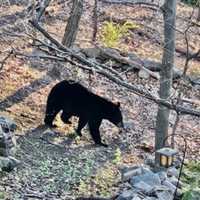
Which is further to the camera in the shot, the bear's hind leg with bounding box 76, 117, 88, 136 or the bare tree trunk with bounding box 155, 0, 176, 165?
the bear's hind leg with bounding box 76, 117, 88, 136

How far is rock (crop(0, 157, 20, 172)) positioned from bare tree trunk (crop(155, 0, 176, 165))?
2.08 metres

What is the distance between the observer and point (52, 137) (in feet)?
32.9

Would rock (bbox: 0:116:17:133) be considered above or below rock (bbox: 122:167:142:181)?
below

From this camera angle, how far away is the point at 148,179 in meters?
7.39

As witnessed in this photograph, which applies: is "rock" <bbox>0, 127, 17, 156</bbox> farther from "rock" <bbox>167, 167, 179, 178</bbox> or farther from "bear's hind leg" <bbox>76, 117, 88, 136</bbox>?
"rock" <bbox>167, 167, 179, 178</bbox>

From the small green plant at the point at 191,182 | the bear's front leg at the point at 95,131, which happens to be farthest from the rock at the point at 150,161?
the small green plant at the point at 191,182

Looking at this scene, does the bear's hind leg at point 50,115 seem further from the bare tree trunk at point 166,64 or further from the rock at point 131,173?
the rock at point 131,173

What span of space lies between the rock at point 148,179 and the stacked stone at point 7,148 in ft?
5.75

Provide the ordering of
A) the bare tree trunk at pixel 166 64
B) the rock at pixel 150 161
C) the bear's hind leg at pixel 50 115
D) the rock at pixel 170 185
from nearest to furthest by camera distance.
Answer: the rock at pixel 170 185 < the bare tree trunk at pixel 166 64 < the rock at pixel 150 161 < the bear's hind leg at pixel 50 115

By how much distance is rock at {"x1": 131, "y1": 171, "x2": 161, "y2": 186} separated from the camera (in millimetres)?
7312

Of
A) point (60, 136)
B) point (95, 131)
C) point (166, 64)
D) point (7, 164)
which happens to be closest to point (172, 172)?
point (166, 64)

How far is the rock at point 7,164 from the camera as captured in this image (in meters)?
7.89

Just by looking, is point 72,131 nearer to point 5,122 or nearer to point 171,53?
point 5,122

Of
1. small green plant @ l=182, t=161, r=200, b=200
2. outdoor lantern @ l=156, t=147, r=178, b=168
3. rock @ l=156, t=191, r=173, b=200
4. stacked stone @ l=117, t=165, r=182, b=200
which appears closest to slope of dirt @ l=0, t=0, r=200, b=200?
stacked stone @ l=117, t=165, r=182, b=200
